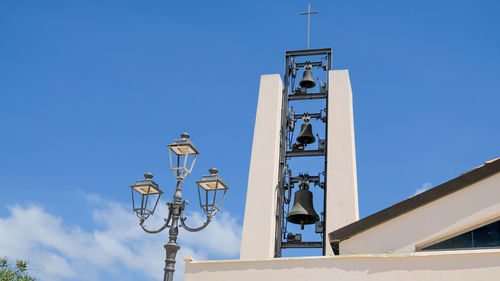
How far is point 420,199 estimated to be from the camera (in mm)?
10062

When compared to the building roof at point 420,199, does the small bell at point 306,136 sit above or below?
above

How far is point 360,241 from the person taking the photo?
1050cm

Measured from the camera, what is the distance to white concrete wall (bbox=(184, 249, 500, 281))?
331 inches

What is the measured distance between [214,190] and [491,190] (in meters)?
4.85

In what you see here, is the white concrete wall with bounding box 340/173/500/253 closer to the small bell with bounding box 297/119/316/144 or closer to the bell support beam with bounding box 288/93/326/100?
the small bell with bounding box 297/119/316/144

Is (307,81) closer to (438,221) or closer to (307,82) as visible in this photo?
(307,82)

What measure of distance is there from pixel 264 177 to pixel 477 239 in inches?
315

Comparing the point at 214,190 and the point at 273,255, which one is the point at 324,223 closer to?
the point at 273,255

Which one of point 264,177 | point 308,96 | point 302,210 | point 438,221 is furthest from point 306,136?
point 438,221

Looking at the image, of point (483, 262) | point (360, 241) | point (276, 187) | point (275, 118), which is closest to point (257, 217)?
point (276, 187)

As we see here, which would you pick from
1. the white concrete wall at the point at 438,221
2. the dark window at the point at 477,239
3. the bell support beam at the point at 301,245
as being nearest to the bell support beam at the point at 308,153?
the bell support beam at the point at 301,245

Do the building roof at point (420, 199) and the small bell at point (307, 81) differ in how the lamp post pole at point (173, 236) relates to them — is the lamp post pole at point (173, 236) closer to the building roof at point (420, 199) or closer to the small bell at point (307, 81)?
the building roof at point (420, 199)

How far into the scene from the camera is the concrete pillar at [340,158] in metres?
15.7

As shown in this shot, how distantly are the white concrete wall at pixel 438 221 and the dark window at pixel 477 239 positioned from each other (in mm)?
86
